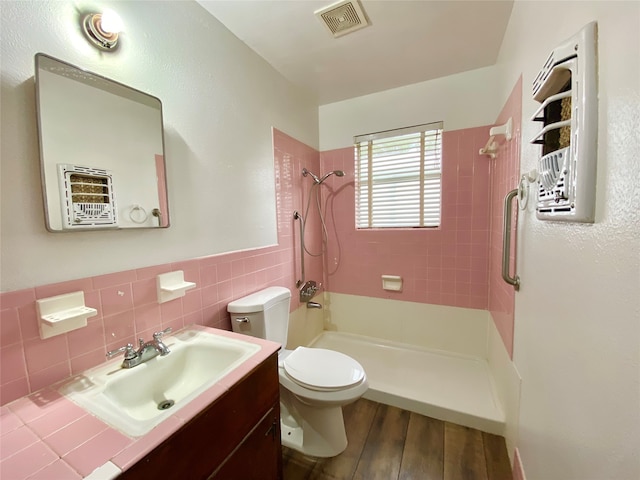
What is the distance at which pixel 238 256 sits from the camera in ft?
5.18

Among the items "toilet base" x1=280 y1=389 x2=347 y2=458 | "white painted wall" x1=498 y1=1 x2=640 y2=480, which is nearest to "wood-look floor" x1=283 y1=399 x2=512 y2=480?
"toilet base" x1=280 y1=389 x2=347 y2=458

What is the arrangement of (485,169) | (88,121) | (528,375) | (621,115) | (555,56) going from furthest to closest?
(485,169)
(528,375)
(88,121)
(555,56)
(621,115)

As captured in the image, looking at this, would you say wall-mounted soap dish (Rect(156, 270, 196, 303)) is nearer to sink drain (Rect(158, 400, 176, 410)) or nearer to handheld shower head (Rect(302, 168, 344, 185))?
sink drain (Rect(158, 400, 176, 410))

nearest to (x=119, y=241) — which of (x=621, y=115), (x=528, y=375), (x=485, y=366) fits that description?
(x=621, y=115)

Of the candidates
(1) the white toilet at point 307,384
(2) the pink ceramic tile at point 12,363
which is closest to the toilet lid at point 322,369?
(1) the white toilet at point 307,384

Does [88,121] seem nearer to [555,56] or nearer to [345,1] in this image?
[345,1]

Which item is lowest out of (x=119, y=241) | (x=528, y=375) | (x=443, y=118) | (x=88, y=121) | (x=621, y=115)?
(x=528, y=375)

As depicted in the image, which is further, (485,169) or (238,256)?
(485,169)

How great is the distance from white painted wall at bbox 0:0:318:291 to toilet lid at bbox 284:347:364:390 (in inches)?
30.0

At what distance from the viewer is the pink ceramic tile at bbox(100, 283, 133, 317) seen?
963 mm

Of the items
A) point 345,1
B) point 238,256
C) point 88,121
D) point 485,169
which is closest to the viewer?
point 88,121

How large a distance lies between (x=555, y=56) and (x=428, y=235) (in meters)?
1.60

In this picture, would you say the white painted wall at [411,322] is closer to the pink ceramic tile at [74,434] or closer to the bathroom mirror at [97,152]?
the bathroom mirror at [97,152]

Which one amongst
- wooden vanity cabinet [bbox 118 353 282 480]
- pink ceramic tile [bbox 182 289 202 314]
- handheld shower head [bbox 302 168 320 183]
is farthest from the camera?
handheld shower head [bbox 302 168 320 183]
